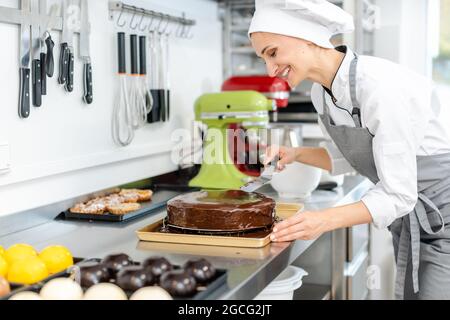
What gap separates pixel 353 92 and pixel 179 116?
1188mm

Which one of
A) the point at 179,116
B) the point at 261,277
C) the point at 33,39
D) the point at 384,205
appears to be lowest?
the point at 261,277

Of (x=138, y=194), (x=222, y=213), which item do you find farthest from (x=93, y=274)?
(x=138, y=194)

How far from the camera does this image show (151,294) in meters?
1.09

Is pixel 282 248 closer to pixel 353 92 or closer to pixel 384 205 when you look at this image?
pixel 384 205

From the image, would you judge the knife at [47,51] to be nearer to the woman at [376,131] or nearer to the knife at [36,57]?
the knife at [36,57]

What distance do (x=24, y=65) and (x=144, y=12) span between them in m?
0.72

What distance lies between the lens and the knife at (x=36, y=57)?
1.76m

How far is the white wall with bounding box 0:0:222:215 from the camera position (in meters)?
1.72

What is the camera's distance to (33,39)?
69.2 inches

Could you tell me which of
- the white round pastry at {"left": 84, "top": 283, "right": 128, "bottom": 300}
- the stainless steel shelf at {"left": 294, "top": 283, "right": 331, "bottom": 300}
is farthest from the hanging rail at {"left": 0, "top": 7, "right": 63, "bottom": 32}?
the stainless steel shelf at {"left": 294, "top": 283, "right": 331, "bottom": 300}

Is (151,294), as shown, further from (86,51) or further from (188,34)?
(188,34)
